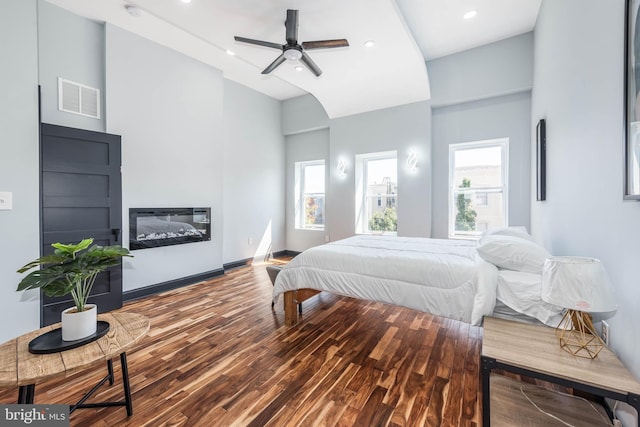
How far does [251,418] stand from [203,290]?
2.59 m

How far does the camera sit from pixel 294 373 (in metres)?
1.93

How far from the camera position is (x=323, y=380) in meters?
1.85

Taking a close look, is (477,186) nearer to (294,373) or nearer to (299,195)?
(299,195)

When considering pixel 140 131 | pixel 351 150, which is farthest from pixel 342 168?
pixel 140 131

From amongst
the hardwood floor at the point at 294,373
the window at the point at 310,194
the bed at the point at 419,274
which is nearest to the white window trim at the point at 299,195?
the window at the point at 310,194

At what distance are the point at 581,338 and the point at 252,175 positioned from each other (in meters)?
5.23

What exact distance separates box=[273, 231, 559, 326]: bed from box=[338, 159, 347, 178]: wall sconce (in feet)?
8.87

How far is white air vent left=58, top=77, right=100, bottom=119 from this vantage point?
3.02 meters

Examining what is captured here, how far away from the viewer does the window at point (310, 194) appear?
20.3ft

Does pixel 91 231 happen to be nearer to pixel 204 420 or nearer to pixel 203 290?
pixel 203 290

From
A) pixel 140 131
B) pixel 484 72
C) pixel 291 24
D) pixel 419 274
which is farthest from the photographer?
pixel 484 72

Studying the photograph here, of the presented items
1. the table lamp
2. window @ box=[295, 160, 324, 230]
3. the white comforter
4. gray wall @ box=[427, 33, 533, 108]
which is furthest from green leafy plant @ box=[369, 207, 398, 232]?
the table lamp

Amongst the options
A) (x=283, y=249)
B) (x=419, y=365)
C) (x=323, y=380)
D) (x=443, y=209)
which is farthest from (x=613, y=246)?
(x=283, y=249)

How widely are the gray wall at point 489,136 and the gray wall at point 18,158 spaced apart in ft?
16.4
